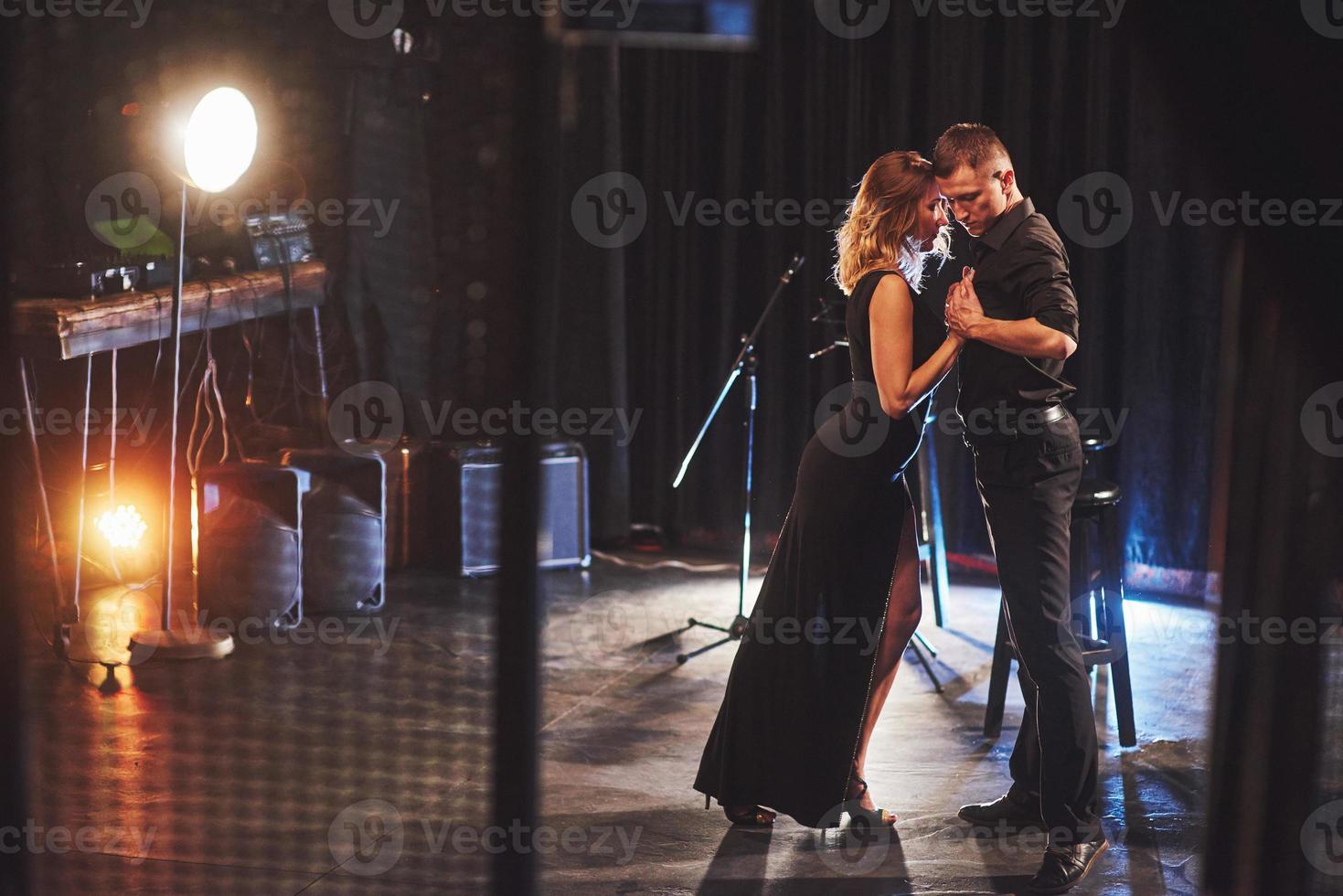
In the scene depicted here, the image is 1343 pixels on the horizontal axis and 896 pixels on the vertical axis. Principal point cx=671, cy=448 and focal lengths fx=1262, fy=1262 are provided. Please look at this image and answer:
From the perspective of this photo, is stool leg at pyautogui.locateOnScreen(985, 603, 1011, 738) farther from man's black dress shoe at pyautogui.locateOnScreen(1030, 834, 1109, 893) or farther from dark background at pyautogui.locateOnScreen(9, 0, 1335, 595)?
dark background at pyautogui.locateOnScreen(9, 0, 1335, 595)

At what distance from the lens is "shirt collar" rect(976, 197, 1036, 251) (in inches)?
111

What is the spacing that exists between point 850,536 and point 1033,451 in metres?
0.43

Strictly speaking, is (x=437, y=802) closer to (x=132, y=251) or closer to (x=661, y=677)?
(x=661, y=677)

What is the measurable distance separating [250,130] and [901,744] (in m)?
2.92

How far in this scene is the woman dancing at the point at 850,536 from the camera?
2766mm

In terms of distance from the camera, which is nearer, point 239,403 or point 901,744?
point 901,744

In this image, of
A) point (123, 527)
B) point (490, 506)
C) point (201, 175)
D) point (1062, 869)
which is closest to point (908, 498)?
point (1062, 869)

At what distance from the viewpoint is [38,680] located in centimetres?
410

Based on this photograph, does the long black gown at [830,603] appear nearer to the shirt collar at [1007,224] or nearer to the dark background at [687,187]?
the shirt collar at [1007,224]

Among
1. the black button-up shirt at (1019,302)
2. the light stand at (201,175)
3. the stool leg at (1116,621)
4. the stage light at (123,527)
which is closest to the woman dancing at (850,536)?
the black button-up shirt at (1019,302)

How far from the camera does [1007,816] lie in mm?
3080

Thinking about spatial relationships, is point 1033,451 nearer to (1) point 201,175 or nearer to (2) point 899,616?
(2) point 899,616

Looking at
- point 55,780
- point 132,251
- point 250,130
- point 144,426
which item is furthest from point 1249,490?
point 144,426

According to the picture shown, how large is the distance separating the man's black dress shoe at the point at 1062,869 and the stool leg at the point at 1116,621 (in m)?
0.82
